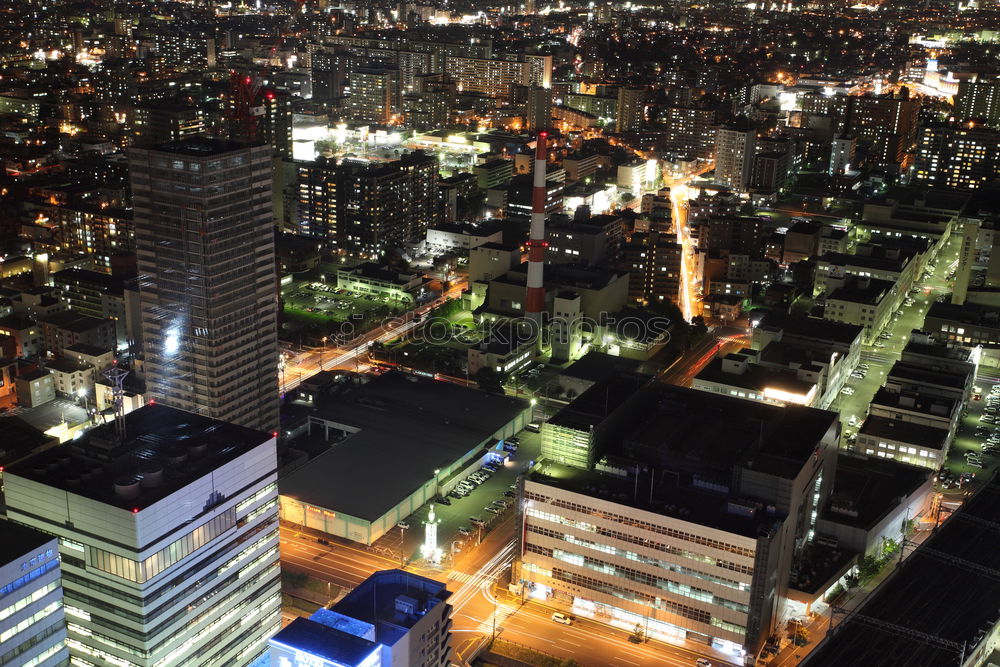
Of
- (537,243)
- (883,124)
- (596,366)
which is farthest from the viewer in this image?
(883,124)

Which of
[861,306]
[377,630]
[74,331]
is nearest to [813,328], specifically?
[861,306]

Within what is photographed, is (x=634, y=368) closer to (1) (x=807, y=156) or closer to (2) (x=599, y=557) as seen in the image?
(2) (x=599, y=557)

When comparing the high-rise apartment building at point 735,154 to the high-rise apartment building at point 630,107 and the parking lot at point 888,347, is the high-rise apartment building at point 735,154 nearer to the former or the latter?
the parking lot at point 888,347

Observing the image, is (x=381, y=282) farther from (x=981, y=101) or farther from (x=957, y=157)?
(x=981, y=101)

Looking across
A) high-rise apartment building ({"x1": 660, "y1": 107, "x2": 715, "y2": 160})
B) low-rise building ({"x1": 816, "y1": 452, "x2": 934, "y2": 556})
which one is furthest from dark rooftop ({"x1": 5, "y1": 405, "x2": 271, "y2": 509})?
high-rise apartment building ({"x1": 660, "y1": 107, "x2": 715, "y2": 160})

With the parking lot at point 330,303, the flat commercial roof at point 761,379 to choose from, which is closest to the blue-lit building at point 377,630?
the flat commercial roof at point 761,379

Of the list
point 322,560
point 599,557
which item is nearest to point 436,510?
point 322,560
